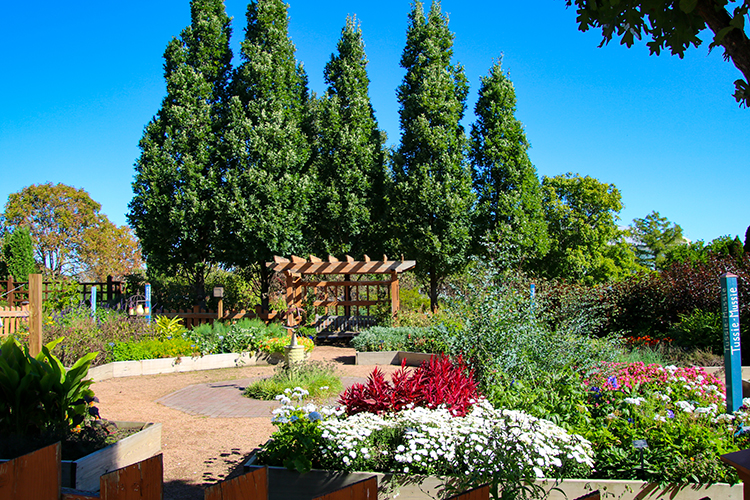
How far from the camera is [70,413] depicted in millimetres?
4012

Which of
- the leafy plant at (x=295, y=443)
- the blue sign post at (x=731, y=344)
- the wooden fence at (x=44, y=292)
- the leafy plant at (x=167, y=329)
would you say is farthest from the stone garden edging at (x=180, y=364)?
the blue sign post at (x=731, y=344)

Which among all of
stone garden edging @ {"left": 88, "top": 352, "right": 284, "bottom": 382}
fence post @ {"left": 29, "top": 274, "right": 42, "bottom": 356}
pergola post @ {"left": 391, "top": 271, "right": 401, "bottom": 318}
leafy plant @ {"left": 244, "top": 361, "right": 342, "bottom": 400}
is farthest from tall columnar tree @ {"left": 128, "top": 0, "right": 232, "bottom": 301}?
fence post @ {"left": 29, "top": 274, "right": 42, "bottom": 356}

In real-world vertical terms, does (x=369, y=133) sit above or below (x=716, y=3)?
above

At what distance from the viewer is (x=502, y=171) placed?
58.0 ft

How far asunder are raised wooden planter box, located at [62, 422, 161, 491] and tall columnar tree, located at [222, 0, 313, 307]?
11856 mm

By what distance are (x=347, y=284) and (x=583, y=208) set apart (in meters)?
14.0

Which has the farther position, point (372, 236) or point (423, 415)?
point (372, 236)

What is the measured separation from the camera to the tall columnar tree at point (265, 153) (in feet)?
54.0

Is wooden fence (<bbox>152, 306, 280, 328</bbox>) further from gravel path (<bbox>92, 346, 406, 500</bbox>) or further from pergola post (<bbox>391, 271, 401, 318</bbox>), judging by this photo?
gravel path (<bbox>92, 346, 406, 500</bbox>)

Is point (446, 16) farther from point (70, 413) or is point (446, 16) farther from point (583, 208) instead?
point (70, 413)

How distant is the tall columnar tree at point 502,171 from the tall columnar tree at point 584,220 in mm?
5888

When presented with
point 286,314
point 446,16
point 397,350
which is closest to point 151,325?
point 286,314

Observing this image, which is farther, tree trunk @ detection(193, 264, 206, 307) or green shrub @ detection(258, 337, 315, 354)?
tree trunk @ detection(193, 264, 206, 307)

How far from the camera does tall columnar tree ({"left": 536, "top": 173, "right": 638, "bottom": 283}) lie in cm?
2342
